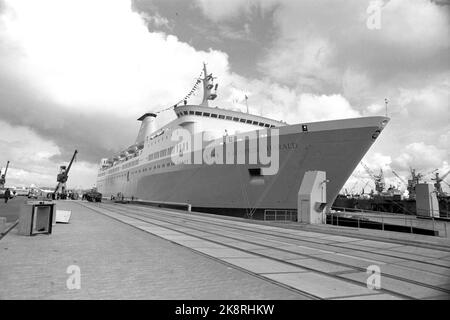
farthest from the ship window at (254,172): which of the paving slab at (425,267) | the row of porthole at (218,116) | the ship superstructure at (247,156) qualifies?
the paving slab at (425,267)

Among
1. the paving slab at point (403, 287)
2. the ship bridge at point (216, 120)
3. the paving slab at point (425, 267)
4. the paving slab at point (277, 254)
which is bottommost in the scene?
the paving slab at point (425, 267)

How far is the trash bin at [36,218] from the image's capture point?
33.3 feet

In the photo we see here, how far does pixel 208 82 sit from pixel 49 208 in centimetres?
2510

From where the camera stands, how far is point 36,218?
35.7 ft

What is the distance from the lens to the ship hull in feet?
62.3

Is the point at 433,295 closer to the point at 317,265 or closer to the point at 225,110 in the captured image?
the point at 317,265

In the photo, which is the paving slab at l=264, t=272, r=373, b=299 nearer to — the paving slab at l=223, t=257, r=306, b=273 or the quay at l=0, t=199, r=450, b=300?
the quay at l=0, t=199, r=450, b=300

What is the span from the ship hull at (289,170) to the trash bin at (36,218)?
13.4 meters

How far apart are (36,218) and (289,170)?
14466mm

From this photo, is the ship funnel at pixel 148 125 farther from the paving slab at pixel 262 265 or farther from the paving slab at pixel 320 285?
the paving slab at pixel 320 285

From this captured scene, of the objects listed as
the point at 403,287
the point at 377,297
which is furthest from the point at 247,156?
the point at 377,297

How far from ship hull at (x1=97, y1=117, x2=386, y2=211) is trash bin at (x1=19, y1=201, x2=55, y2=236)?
527 inches

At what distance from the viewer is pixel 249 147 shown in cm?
2180
